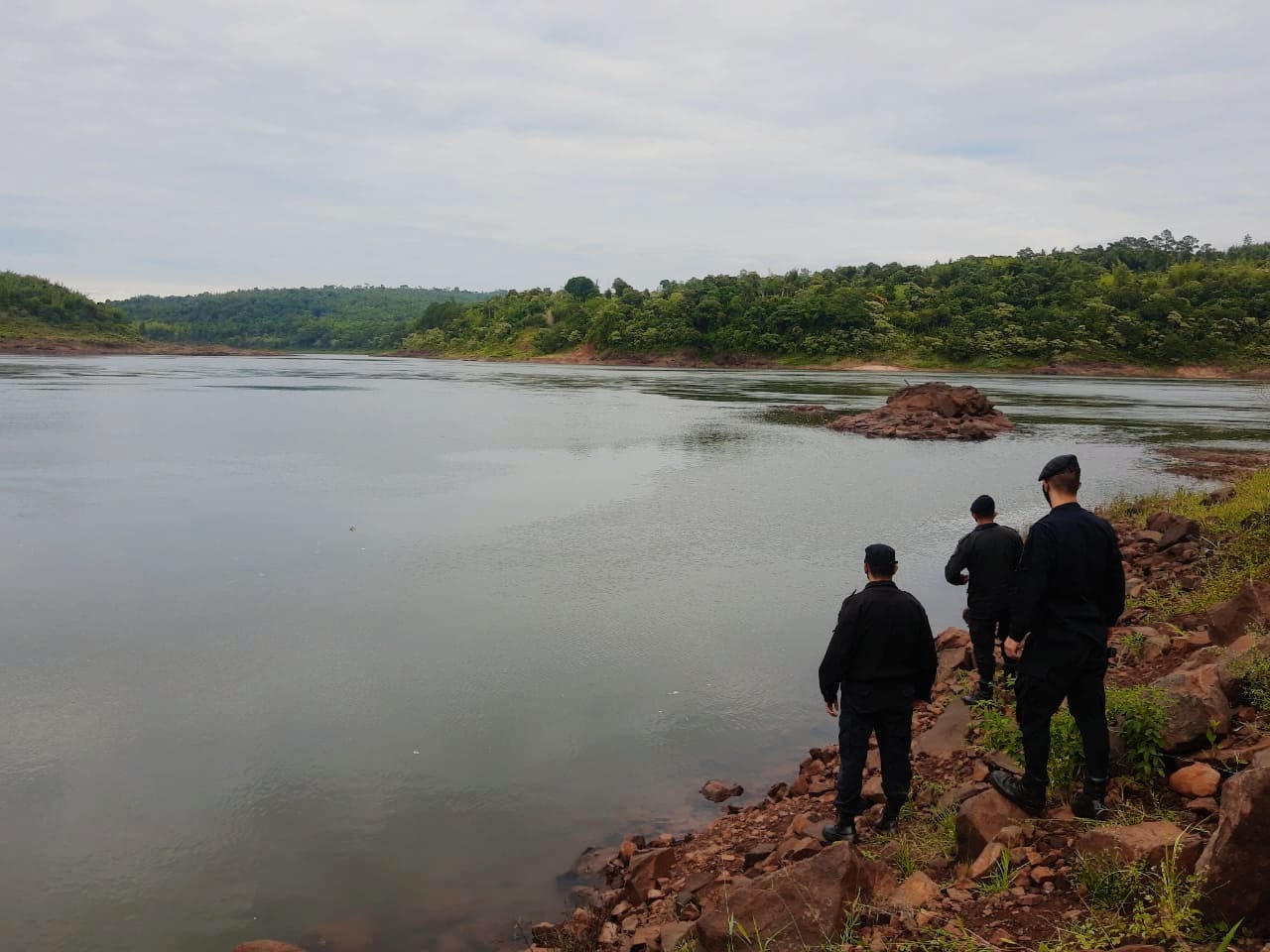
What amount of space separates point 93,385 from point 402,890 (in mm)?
66621

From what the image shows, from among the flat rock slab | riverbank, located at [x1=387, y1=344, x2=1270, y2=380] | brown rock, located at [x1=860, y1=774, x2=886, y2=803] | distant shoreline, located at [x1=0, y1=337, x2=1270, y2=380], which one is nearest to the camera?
brown rock, located at [x1=860, y1=774, x2=886, y2=803]

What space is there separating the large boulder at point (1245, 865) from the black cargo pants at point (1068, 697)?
127cm

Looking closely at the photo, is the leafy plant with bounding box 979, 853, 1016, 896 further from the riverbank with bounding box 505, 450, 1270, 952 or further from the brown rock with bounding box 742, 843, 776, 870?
the brown rock with bounding box 742, 843, 776, 870

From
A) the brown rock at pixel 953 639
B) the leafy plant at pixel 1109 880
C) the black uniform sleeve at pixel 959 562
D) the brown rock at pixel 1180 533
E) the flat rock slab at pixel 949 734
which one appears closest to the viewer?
the leafy plant at pixel 1109 880

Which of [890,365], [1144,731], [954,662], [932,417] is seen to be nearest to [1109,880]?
[1144,731]

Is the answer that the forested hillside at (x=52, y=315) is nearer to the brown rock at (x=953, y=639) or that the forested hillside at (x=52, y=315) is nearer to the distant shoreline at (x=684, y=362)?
the distant shoreline at (x=684, y=362)

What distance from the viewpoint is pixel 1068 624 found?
5344 millimetres

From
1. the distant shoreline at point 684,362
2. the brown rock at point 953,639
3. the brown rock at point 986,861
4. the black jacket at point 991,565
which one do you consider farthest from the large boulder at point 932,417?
the distant shoreline at point 684,362

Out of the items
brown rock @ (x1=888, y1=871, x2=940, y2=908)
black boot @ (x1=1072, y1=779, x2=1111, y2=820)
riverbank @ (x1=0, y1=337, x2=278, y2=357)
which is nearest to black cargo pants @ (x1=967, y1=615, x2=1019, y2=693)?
black boot @ (x1=1072, y1=779, x2=1111, y2=820)

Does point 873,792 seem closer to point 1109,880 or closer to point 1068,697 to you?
point 1068,697

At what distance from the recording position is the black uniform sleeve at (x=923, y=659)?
605 centimetres

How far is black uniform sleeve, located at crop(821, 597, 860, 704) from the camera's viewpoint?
6066 mm

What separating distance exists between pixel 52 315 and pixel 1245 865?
521 ft

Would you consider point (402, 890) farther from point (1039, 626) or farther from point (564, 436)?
point (564, 436)
